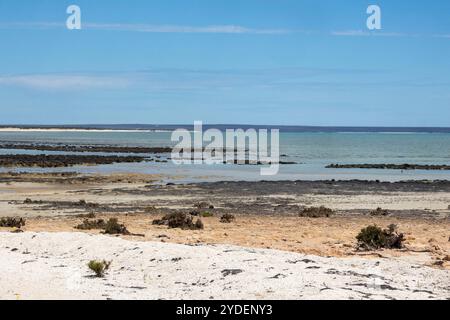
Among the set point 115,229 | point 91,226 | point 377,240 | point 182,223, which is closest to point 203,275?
point 377,240

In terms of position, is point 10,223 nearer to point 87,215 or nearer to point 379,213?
point 87,215

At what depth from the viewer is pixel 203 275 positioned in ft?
39.0

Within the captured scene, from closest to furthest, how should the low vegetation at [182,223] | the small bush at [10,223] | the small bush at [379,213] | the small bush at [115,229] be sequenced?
the small bush at [115,229] → the low vegetation at [182,223] → the small bush at [10,223] → the small bush at [379,213]

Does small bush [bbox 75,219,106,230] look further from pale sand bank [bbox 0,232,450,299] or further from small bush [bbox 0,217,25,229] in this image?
pale sand bank [bbox 0,232,450,299]

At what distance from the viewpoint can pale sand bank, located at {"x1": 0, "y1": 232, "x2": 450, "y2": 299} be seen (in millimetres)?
10578

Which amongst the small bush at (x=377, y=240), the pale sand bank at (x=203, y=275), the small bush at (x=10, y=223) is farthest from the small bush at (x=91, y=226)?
the small bush at (x=377, y=240)

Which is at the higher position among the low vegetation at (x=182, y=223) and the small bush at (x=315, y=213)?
the low vegetation at (x=182, y=223)

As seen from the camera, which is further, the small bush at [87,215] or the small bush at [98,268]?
the small bush at [87,215]

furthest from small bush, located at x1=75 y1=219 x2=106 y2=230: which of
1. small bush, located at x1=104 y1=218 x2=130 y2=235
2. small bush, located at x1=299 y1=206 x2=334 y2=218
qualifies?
small bush, located at x1=299 y1=206 x2=334 y2=218

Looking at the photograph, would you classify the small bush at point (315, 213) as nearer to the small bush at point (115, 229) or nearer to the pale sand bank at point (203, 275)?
the small bush at point (115, 229)

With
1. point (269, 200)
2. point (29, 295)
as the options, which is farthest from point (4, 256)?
point (269, 200)

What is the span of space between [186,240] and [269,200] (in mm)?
13512

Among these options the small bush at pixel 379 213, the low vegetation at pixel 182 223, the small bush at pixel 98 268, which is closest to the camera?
the small bush at pixel 98 268

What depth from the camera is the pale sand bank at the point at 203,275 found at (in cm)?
1058
